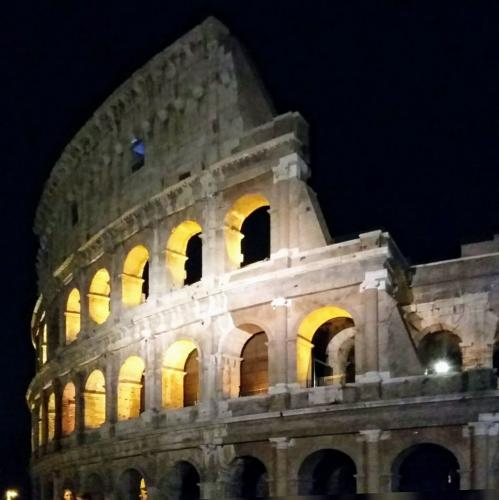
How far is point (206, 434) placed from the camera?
23.2 m

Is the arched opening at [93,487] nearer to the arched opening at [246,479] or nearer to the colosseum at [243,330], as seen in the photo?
the colosseum at [243,330]

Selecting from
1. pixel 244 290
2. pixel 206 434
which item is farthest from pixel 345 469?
pixel 244 290

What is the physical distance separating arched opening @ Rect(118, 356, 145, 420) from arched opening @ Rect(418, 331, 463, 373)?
8.86 metres

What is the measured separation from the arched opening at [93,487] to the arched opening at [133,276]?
5808 millimetres

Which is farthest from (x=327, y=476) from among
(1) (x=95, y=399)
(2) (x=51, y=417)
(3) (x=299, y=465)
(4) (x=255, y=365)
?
(2) (x=51, y=417)

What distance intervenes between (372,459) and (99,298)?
13426mm

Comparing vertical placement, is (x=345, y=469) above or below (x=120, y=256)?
below

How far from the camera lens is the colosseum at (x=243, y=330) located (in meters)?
20.6

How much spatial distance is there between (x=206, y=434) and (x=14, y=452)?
→ 33.9 metres

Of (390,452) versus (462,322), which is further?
(462,322)

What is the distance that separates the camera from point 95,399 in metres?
29.7

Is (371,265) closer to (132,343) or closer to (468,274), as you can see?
(468,274)

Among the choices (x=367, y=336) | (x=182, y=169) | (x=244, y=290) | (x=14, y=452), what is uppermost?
(x=182, y=169)

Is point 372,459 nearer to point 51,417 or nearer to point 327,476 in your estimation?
point 327,476
